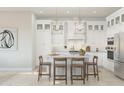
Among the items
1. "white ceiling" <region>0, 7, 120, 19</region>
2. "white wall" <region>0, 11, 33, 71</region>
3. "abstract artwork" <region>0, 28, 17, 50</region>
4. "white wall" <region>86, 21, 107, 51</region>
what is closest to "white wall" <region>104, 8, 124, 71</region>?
"white ceiling" <region>0, 7, 120, 19</region>

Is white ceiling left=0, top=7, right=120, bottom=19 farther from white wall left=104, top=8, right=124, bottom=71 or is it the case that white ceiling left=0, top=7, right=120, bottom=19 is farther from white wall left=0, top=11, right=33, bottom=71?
white wall left=0, top=11, right=33, bottom=71

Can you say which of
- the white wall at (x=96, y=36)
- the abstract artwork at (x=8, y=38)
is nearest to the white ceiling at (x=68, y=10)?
the white wall at (x=96, y=36)

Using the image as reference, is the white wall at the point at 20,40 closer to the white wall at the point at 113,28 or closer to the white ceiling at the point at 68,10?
the white ceiling at the point at 68,10

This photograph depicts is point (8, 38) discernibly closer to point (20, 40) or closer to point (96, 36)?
point (20, 40)

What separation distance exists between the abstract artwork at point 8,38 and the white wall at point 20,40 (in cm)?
19

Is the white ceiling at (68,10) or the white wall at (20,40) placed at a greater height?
the white ceiling at (68,10)

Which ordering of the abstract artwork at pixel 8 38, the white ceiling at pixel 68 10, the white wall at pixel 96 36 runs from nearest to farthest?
the white ceiling at pixel 68 10 < the abstract artwork at pixel 8 38 < the white wall at pixel 96 36

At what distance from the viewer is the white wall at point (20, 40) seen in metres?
9.77

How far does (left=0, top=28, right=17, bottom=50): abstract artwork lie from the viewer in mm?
9745

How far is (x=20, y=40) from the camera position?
32.1 feet

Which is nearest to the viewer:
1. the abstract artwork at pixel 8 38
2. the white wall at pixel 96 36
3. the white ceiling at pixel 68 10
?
the white ceiling at pixel 68 10

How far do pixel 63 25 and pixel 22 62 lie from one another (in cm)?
312

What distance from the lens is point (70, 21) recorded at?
11438 mm
